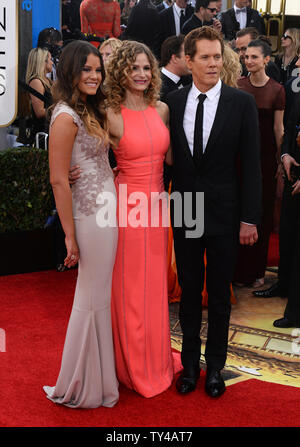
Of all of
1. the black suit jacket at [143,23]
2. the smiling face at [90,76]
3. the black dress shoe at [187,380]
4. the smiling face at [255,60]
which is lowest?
the black dress shoe at [187,380]

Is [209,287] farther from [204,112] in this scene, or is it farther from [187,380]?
[204,112]

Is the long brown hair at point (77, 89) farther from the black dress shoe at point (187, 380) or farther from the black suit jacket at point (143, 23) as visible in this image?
the black suit jacket at point (143, 23)

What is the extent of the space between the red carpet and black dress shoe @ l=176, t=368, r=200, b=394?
0.04m

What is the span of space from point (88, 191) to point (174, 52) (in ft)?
6.60

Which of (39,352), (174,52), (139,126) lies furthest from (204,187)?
(174,52)

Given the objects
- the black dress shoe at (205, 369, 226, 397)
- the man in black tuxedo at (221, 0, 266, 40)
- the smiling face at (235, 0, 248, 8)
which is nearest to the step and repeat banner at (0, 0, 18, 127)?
the black dress shoe at (205, 369, 226, 397)

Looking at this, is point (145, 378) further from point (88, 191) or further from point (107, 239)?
point (88, 191)

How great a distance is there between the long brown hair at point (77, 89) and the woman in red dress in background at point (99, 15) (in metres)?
4.28

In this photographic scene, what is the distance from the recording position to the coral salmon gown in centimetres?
298

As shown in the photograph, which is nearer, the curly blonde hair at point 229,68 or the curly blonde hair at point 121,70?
the curly blonde hair at point 121,70

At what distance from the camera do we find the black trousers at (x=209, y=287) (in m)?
3.08

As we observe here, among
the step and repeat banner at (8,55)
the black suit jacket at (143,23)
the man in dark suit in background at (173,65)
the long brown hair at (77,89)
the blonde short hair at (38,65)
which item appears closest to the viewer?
the long brown hair at (77,89)

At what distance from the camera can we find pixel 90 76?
2742 mm

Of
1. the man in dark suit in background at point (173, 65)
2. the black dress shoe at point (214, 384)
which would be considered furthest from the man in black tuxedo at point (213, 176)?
the man in dark suit in background at point (173, 65)
